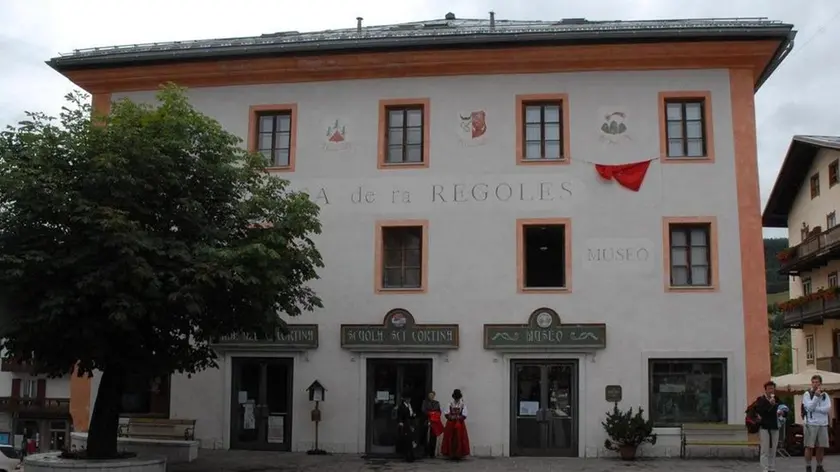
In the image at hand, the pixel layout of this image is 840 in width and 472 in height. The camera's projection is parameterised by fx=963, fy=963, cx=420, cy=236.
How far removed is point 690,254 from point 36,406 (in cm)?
6065

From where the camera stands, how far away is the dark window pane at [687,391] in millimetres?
20734

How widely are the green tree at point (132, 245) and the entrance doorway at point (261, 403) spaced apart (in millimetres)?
3958

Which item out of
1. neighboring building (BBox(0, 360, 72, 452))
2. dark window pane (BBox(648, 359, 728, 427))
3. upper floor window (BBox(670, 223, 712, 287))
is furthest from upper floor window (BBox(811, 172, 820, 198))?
neighboring building (BBox(0, 360, 72, 452))

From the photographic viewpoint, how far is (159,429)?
22.2m

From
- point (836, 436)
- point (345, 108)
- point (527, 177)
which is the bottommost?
point (836, 436)

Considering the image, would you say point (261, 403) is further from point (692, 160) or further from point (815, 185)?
point (815, 185)

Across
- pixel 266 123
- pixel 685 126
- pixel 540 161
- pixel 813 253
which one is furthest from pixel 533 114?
pixel 813 253

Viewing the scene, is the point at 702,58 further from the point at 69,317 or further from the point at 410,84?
the point at 69,317

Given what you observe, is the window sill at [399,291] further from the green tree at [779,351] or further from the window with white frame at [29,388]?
the window with white frame at [29,388]

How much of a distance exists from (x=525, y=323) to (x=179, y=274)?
8.09 metres

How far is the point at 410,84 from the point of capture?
2245cm

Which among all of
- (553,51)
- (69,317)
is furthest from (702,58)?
(69,317)

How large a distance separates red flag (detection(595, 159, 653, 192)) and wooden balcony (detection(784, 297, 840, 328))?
694 inches

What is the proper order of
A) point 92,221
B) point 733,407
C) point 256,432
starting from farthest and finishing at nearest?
point 256,432, point 733,407, point 92,221
